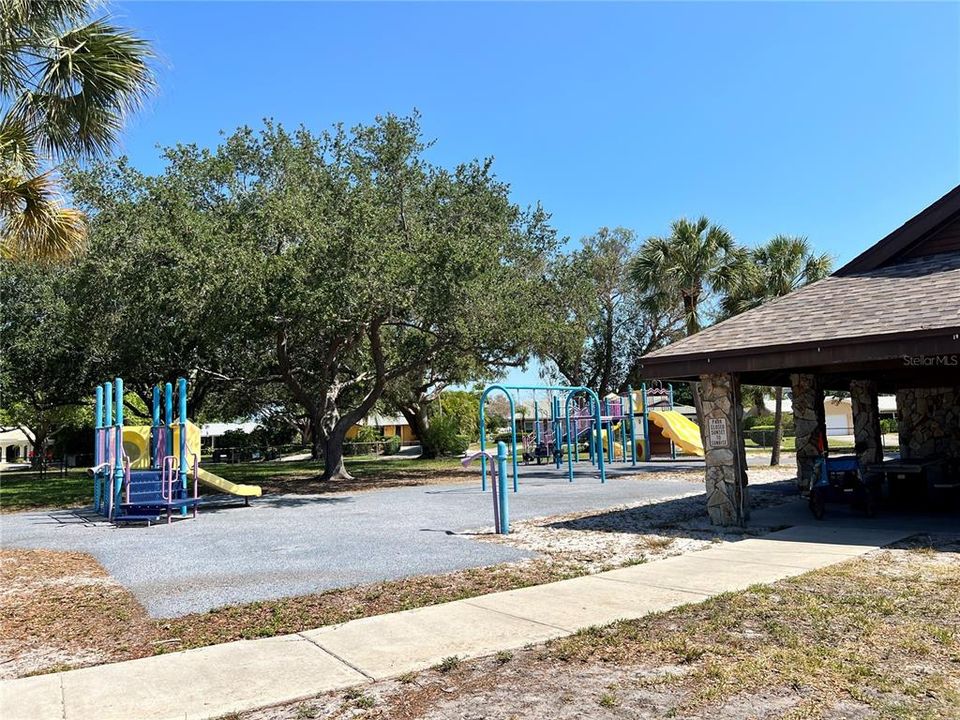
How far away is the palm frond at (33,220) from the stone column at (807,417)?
12.4m

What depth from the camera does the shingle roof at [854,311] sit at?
942cm

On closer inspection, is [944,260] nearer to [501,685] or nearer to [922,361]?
[922,361]

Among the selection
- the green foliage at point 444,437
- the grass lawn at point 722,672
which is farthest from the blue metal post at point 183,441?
the green foliage at point 444,437

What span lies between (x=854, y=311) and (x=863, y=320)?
0.56 m

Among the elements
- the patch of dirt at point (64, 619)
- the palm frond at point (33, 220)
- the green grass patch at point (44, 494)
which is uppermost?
the palm frond at point (33, 220)

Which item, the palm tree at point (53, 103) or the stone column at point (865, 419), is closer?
the palm tree at point (53, 103)

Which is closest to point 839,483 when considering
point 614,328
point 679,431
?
point 679,431

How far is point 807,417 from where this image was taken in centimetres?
1426

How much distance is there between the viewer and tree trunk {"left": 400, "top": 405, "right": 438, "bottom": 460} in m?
38.2

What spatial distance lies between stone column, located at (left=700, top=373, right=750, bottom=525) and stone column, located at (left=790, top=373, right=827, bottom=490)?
3723mm

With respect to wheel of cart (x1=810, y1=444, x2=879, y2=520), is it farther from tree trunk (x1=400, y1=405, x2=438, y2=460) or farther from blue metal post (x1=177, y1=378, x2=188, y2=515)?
tree trunk (x1=400, y1=405, x2=438, y2=460)

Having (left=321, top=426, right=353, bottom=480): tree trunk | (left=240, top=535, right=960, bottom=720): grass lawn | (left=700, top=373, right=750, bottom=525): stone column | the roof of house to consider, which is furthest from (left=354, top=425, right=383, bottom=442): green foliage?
(left=240, top=535, right=960, bottom=720): grass lawn

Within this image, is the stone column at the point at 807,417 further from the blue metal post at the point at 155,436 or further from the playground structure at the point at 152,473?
the blue metal post at the point at 155,436

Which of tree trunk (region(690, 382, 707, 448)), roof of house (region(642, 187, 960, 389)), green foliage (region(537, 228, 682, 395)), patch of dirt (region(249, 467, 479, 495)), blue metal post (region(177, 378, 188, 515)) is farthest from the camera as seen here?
green foliage (region(537, 228, 682, 395))
